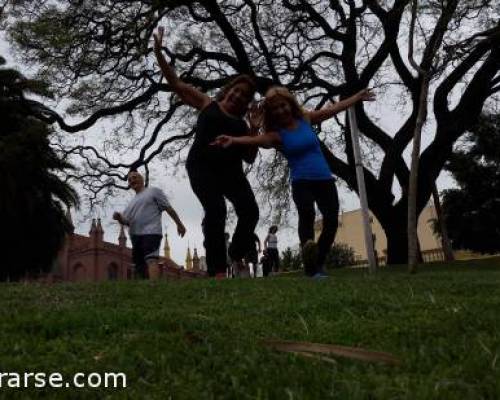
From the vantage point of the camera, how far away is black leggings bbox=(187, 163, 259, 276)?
580 centimetres

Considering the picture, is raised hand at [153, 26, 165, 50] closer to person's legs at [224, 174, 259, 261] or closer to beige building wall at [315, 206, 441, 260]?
person's legs at [224, 174, 259, 261]

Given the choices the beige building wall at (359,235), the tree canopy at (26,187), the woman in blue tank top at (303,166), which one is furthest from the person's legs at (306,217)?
the beige building wall at (359,235)

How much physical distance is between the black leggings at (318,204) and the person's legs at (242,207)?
1.35 feet

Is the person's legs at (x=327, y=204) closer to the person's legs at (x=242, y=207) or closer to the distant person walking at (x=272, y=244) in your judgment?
the person's legs at (x=242, y=207)

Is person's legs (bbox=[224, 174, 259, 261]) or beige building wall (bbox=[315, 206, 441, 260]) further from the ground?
beige building wall (bbox=[315, 206, 441, 260])

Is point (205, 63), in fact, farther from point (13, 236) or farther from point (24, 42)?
point (13, 236)

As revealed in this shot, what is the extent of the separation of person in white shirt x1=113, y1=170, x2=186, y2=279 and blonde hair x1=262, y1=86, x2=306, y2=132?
2323 mm

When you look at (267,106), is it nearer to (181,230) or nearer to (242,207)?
(242,207)

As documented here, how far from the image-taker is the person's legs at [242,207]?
5.88 meters

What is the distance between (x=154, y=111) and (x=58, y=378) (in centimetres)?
1824

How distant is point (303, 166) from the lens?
596 cm

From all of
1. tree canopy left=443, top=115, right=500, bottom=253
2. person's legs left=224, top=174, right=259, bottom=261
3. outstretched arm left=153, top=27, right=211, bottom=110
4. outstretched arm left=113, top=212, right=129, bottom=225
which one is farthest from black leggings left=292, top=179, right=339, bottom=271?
tree canopy left=443, top=115, right=500, bottom=253

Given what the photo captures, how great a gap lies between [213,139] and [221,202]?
0.58 m

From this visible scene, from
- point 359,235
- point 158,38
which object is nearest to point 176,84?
point 158,38
